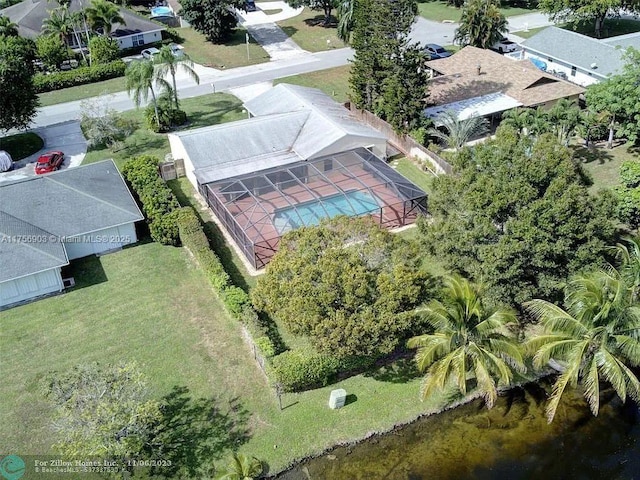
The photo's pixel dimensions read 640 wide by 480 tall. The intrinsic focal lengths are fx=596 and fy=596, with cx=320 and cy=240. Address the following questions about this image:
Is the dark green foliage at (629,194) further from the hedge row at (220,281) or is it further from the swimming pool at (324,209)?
the hedge row at (220,281)

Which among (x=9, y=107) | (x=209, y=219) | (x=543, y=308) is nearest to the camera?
(x=543, y=308)

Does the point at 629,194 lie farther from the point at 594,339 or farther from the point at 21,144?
the point at 21,144

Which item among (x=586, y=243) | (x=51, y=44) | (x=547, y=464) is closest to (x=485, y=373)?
(x=547, y=464)

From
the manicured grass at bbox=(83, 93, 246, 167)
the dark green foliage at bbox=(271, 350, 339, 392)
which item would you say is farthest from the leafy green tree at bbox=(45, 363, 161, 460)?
the manicured grass at bbox=(83, 93, 246, 167)

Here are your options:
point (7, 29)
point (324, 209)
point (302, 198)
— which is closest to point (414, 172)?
point (302, 198)

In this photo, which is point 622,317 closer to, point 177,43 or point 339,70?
point 339,70
